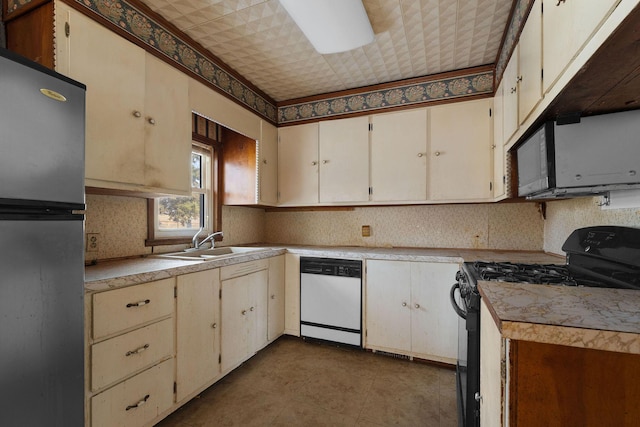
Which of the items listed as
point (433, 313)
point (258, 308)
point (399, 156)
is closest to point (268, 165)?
point (399, 156)

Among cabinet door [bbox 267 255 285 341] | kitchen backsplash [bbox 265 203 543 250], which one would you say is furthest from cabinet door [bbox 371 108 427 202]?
cabinet door [bbox 267 255 285 341]

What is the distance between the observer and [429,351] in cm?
236

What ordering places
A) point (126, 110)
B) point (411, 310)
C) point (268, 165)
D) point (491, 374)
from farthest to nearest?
point (268, 165) < point (411, 310) < point (126, 110) < point (491, 374)

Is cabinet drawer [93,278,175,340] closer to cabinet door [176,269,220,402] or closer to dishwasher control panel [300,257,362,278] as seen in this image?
cabinet door [176,269,220,402]

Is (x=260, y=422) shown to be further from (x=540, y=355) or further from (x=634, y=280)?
(x=634, y=280)

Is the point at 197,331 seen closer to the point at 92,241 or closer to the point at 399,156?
the point at 92,241

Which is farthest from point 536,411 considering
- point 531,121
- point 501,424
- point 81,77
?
point 81,77

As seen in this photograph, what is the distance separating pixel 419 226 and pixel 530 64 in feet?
5.68

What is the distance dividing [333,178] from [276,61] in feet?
3.86

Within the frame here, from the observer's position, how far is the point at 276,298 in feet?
8.99

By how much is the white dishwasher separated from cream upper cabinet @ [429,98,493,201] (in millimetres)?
1056

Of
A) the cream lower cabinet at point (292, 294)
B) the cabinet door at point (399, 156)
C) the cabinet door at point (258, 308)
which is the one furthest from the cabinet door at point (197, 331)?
the cabinet door at point (399, 156)

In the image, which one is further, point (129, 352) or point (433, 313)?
point (433, 313)

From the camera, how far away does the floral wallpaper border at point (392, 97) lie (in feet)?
8.17
